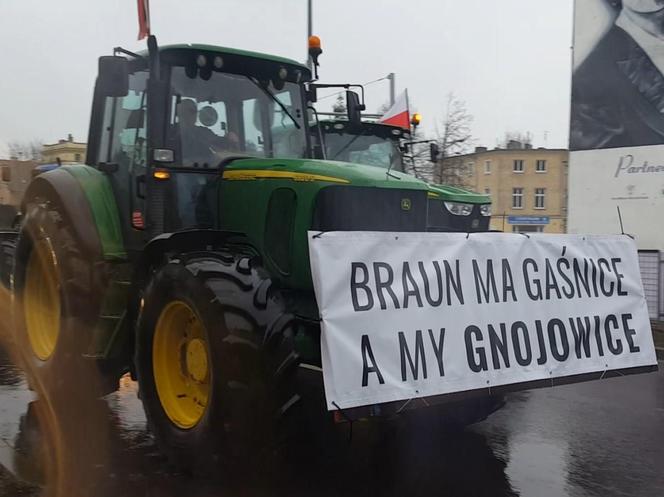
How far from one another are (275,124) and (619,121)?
16453 millimetres

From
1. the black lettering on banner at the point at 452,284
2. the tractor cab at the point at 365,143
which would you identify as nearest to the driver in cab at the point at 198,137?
the black lettering on banner at the point at 452,284

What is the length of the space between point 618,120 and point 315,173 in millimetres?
17108

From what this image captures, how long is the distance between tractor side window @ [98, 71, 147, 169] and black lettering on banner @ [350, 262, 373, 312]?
2.09 metres

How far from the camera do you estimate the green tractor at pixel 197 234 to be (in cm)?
372

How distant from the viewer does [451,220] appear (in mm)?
8617

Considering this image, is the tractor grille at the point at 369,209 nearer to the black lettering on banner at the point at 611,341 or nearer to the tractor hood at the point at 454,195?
the black lettering on banner at the point at 611,341

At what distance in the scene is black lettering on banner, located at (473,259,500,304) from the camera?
159 inches

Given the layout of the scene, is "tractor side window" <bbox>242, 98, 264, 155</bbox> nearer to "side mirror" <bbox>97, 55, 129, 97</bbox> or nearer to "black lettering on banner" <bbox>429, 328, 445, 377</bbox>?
"side mirror" <bbox>97, 55, 129, 97</bbox>

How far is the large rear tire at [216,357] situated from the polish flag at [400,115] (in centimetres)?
748

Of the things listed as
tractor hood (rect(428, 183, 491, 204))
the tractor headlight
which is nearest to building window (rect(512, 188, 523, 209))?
tractor hood (rect(428, 183, 491, 204))

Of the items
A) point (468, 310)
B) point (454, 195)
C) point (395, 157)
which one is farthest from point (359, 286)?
point (395, 157)

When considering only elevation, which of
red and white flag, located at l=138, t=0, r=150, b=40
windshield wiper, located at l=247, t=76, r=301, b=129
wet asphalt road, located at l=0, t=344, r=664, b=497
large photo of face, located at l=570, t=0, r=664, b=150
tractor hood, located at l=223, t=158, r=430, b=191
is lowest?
wet asphalt road, located at l=0, t=344, r=664, b=497

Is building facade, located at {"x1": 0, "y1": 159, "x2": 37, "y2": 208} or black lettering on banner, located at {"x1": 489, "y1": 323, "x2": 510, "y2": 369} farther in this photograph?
building facade, located at {"x1": 0, "y1": 159, "x2": 37, "y2": 208}

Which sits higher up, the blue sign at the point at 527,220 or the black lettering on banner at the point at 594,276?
the blue sign at the point at 527,220
